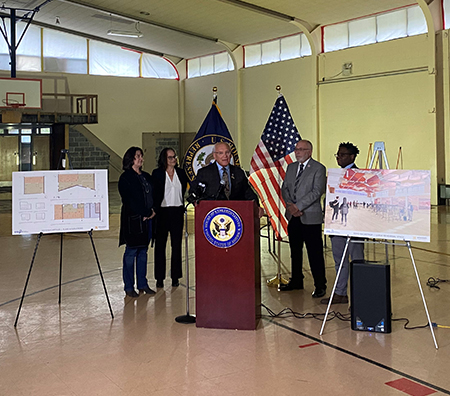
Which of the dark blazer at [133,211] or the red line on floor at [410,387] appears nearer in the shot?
the red line on floor at [410,387]

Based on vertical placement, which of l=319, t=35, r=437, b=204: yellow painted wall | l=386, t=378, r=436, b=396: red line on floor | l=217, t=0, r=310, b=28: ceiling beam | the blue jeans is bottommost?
l=386, t=378, r=436, b=396: red line on floor

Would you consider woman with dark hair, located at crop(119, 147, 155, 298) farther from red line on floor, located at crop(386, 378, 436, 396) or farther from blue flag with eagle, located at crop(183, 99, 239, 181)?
red line on floor, located at crop(386, 378, 436, 396)

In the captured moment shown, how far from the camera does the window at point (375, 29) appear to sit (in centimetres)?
1377

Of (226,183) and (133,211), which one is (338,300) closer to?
(226,183)

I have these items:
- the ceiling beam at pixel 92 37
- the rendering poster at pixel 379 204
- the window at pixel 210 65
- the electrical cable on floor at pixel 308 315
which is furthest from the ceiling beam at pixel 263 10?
the electrical cable on floor at pixel 308 315

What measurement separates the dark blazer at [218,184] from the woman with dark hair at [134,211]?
93 centimetres

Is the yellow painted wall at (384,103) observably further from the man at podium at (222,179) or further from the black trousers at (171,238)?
the man at podium at (222,179)

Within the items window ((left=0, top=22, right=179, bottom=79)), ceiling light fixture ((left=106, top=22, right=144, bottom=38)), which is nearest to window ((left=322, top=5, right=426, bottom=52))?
ceiling light fixture ((left=106, top=22, right=144, bottom=38))

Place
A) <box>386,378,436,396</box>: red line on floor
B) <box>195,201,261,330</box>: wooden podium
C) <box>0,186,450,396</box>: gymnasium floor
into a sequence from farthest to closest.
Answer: <box>195,201,261,330</box>: wooden podium → <box>0,186,450,396</box>: gymnasium floor → <box>386,378,436,396</box>: red line on floor

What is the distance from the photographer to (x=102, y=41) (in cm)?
2138

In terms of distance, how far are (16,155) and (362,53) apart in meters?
13.1

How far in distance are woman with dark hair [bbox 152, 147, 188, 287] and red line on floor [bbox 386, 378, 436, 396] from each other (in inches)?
120

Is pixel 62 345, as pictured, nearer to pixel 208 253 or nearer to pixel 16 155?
pixel 208 253

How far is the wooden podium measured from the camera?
4289 mm
